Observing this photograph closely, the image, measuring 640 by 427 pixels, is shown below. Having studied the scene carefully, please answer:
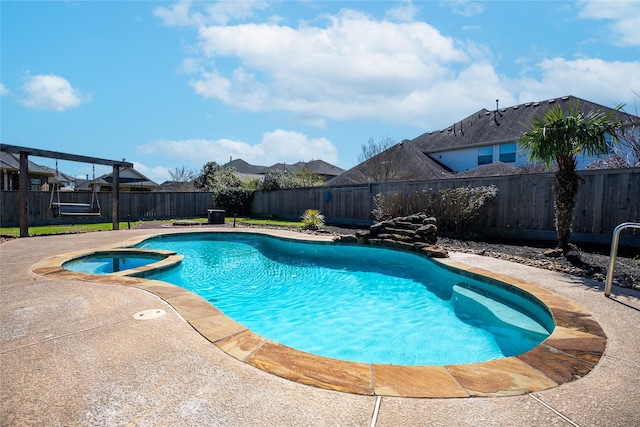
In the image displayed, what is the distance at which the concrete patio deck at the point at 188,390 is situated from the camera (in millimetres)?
1715

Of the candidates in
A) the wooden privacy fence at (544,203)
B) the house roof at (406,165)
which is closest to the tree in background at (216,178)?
the house roof at (406,165)

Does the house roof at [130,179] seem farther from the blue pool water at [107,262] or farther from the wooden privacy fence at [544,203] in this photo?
the blue pool water at [107,262]

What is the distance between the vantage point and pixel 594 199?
25.5 feet

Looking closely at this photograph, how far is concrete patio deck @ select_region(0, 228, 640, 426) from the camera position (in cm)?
171

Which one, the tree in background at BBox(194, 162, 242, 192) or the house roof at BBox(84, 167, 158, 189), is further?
the house roof at BBox(84, 167, 158, 189)

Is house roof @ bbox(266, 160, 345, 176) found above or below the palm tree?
above

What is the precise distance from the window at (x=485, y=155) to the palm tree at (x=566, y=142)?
1381cm

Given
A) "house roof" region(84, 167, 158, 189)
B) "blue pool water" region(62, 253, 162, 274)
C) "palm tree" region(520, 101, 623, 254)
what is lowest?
"blue pool water" region(62, 253, 162, 274)

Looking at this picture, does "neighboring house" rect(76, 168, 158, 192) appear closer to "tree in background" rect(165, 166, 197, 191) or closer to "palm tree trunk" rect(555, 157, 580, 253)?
"tree in background" rect(165, 166, 197, 191)

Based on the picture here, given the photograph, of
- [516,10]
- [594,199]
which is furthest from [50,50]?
[594,199]

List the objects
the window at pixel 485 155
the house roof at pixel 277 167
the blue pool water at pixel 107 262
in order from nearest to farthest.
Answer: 1. the blue pool water at pixel 107 262
2. the window at pixel 485 155
3. the house roof at pixel 277 167

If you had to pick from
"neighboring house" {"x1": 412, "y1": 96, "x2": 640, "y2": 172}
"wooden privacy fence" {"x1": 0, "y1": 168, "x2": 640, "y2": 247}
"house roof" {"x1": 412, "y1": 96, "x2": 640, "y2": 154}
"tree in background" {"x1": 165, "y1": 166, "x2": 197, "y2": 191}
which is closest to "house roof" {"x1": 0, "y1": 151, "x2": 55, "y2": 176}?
"wooden privacy fence" {"x1": 0, "y1": 168, "x2": 640, "y2": 247}

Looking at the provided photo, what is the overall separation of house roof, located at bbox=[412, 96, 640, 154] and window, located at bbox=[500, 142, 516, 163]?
466 mm

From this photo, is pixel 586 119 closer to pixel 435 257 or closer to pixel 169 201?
pixel 435 257
